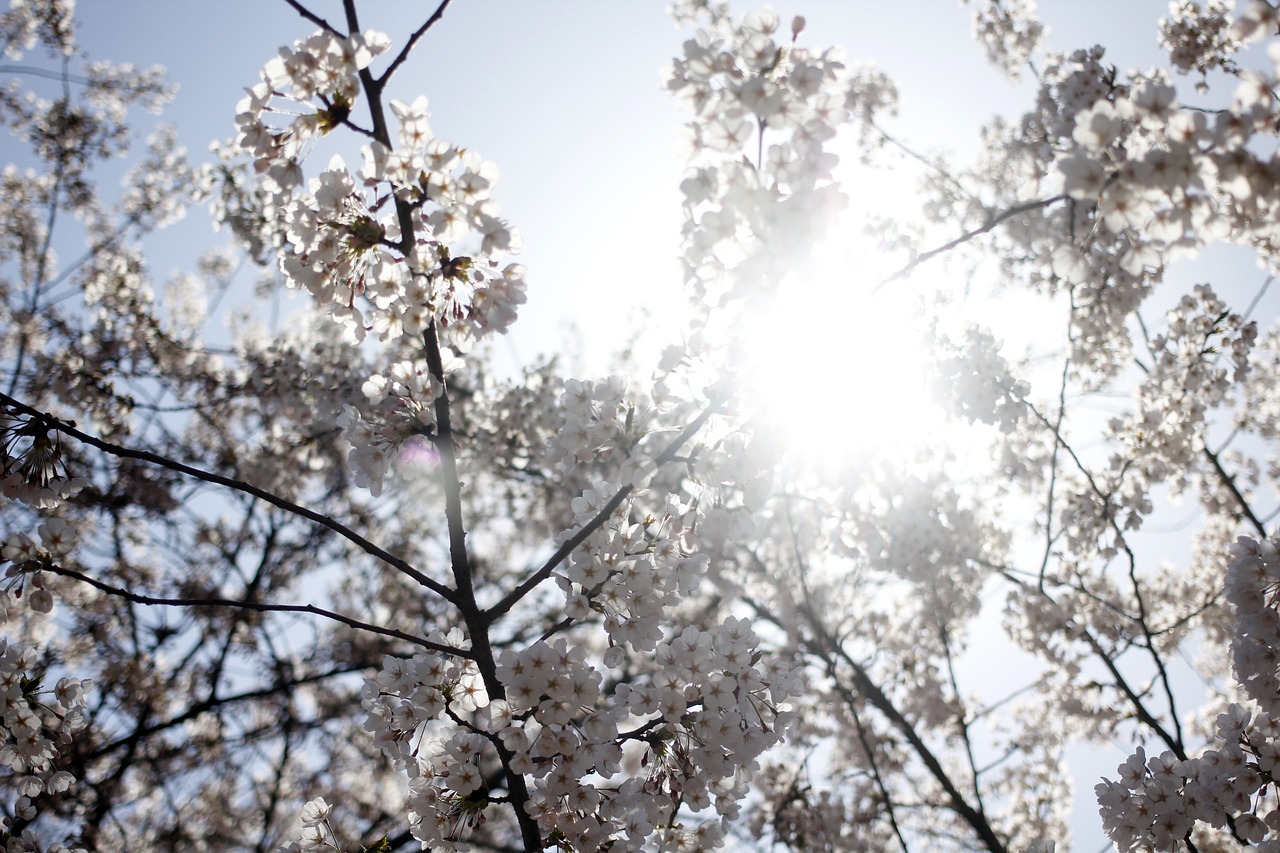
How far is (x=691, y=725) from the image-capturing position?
2889 millimetres

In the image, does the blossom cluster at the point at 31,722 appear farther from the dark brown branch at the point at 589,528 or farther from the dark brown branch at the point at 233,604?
the dark brown branch at the point at 589,528

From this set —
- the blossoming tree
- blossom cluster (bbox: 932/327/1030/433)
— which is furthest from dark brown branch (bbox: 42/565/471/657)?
blossom cluster (bbox: 932/327/1030/433)

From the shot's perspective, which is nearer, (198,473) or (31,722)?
(198,473)

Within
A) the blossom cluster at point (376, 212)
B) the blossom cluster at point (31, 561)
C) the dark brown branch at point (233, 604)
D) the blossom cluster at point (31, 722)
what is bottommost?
the dark brown branch at point (233, 604)

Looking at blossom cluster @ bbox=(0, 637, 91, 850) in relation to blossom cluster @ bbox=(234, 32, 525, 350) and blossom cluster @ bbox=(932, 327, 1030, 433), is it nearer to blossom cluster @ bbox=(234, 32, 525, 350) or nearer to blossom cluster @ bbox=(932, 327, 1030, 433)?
blossom cluster @ bbox=(234, 32, 525, 350)

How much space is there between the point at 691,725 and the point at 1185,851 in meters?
3.14

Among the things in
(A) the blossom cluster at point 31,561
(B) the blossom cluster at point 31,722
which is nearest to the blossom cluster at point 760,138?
(A) the blossom cluster at point 31,561

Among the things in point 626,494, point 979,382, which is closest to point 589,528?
point 626,494

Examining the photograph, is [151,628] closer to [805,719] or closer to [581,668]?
[581,668]

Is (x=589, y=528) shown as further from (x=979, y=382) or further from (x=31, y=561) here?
(x=979, y=382)

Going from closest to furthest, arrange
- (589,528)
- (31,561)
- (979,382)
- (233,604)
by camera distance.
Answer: (233,604) < (589,528) < (31,561) < (979,382)

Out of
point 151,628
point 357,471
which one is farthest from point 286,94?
point 151,628

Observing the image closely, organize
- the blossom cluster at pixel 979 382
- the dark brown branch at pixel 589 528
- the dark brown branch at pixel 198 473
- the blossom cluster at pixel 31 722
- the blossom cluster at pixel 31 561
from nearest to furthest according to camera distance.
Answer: the dark brown branch at pixel 198 473 → the dark brown branch at pixel 589 528 → the blossom cluster at pixel 31 561 → the blossom cluster at pixel 31 722 → the blossom cluster at pixel 979 382

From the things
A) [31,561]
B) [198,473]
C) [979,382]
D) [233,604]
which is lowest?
[233,604]
